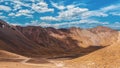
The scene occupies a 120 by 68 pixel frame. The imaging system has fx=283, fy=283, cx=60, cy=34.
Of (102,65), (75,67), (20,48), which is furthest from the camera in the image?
(20,48)

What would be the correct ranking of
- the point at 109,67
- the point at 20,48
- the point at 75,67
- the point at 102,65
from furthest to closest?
the point at 20,48 → the point at 75,67 → the point at 102,65 → the point at 109,67

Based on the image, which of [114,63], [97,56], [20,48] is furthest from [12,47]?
[114,63]

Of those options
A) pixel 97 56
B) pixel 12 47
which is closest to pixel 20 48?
pixel 12 47

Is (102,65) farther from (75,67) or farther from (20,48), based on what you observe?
(20,48)

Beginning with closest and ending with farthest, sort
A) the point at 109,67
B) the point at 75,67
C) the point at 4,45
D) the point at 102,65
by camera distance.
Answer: the point at 109,67 → the point at 102,65 → the point at 75,67 → the point at 4,45

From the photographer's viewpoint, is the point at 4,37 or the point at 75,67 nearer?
the point at 75,67

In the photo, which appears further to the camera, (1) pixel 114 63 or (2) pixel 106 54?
(2) pixel 106 54

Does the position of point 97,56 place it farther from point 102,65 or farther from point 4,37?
point 4,37

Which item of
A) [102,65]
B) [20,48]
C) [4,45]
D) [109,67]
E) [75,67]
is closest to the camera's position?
[109,67]

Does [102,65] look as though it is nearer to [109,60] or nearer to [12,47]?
[109,60]
